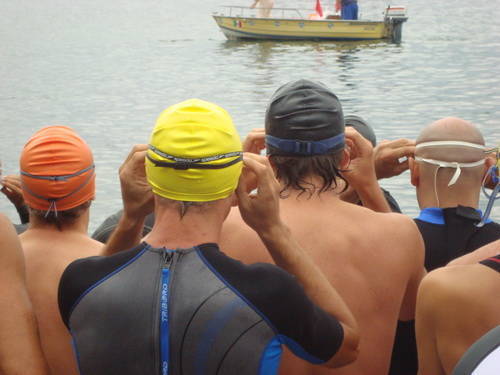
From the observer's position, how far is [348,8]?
36906 mm

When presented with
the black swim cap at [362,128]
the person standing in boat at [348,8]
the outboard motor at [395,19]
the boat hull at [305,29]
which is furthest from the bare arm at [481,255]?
the person standing in boat at [348,8]

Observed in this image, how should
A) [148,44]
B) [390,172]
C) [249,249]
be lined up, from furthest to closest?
1. [148,44]
2. [390,172]
3. [249,249]

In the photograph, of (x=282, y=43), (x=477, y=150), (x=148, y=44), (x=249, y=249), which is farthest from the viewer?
(x=148, y=44)

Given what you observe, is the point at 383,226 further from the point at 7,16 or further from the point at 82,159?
the point at 7,16

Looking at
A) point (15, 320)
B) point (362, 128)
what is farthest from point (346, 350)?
point (362, 128)

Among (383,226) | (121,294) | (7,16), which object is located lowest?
(7,16)

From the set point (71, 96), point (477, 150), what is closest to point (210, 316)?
point (477, 150)

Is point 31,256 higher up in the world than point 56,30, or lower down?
higher up

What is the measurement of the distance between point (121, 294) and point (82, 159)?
141cm

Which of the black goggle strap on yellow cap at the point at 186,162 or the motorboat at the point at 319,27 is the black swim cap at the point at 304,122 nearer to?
the black goggle strap on yellow cap at the point at 186,162

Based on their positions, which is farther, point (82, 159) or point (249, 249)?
point (82, 159)

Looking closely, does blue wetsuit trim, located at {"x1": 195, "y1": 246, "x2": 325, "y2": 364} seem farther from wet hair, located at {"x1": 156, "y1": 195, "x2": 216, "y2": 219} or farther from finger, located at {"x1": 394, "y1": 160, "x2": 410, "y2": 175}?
finger, located at {"x1": 394, "y1": 160, "x2": 410, "y2": 175}

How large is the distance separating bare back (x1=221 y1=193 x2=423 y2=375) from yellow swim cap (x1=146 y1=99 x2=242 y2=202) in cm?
60

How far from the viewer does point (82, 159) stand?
3.45m
